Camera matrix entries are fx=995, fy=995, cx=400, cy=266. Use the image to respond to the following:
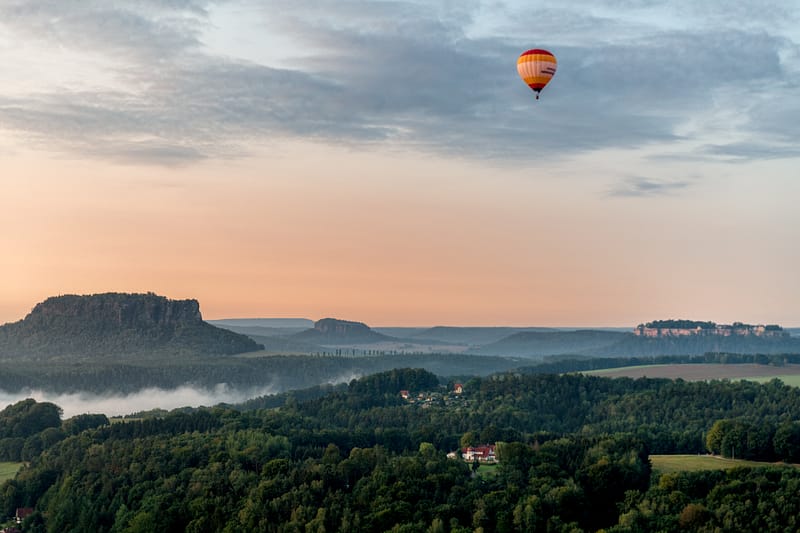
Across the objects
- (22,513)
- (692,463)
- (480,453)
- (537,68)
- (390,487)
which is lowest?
(22,513)

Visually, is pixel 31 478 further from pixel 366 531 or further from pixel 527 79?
pixel 527 79

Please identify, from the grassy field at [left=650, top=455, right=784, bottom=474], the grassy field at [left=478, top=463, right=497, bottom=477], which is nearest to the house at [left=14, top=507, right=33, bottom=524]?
the grassy field at [left=478, top=463, right=497, bottom=477]

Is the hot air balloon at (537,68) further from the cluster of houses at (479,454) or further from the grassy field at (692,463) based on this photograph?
the cluster of houses at (479,454)

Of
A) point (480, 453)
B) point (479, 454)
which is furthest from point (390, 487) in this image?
point (480, 453)

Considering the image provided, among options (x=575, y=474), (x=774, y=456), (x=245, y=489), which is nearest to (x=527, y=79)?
(x=575, y=474)

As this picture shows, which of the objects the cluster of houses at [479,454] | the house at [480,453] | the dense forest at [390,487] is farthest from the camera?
the house at [480,453]

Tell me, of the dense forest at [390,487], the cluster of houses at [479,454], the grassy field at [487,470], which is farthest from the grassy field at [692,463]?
the cluster of houses at [479,454]

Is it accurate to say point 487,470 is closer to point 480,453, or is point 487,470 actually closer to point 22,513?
point 480,453
